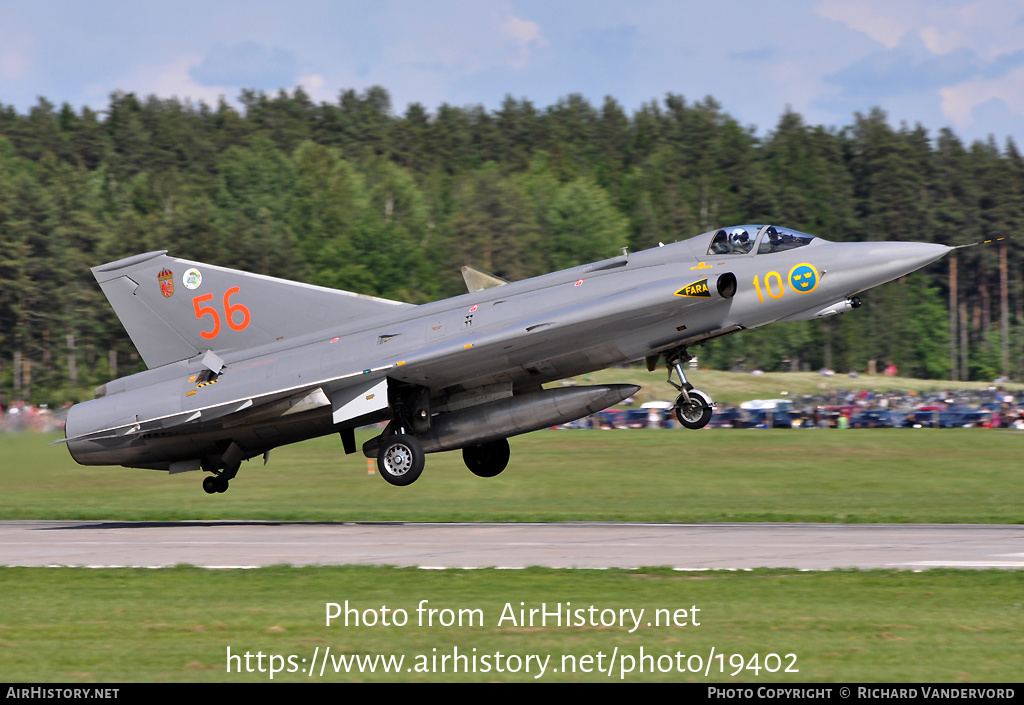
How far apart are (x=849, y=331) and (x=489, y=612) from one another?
342 ft

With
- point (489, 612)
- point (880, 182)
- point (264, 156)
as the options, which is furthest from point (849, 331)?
point (489, 612)

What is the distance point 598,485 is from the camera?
35625mm

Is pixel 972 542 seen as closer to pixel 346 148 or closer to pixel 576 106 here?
pixel 346 148

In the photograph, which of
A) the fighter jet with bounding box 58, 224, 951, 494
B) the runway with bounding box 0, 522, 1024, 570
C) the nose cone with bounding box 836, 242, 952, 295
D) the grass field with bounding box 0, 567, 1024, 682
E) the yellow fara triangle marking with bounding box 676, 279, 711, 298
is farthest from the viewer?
the fighter jet with bounding box 58, 224, 951, 494

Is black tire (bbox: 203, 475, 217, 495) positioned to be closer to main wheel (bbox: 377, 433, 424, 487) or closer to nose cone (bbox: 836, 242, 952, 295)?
main wheel (bbox: 377, 433, 424, 487)

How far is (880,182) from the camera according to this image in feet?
426

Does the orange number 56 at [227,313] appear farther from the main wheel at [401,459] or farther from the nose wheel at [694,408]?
the nose wheel at [694,408]

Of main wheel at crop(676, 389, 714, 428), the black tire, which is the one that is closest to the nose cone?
main wheel at crop(676, 389, 714, 428)

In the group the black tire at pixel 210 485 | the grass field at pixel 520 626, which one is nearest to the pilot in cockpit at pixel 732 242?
the grass field at pixel 520 626

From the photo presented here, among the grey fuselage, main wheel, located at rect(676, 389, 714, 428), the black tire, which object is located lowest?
the black tire

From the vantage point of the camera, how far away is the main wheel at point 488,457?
81.9ft

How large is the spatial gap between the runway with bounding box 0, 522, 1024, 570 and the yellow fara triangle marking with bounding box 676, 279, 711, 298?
4.29m

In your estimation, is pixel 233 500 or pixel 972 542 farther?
pixel 233 500

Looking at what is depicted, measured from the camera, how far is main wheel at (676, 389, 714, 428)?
20531 millimetres
